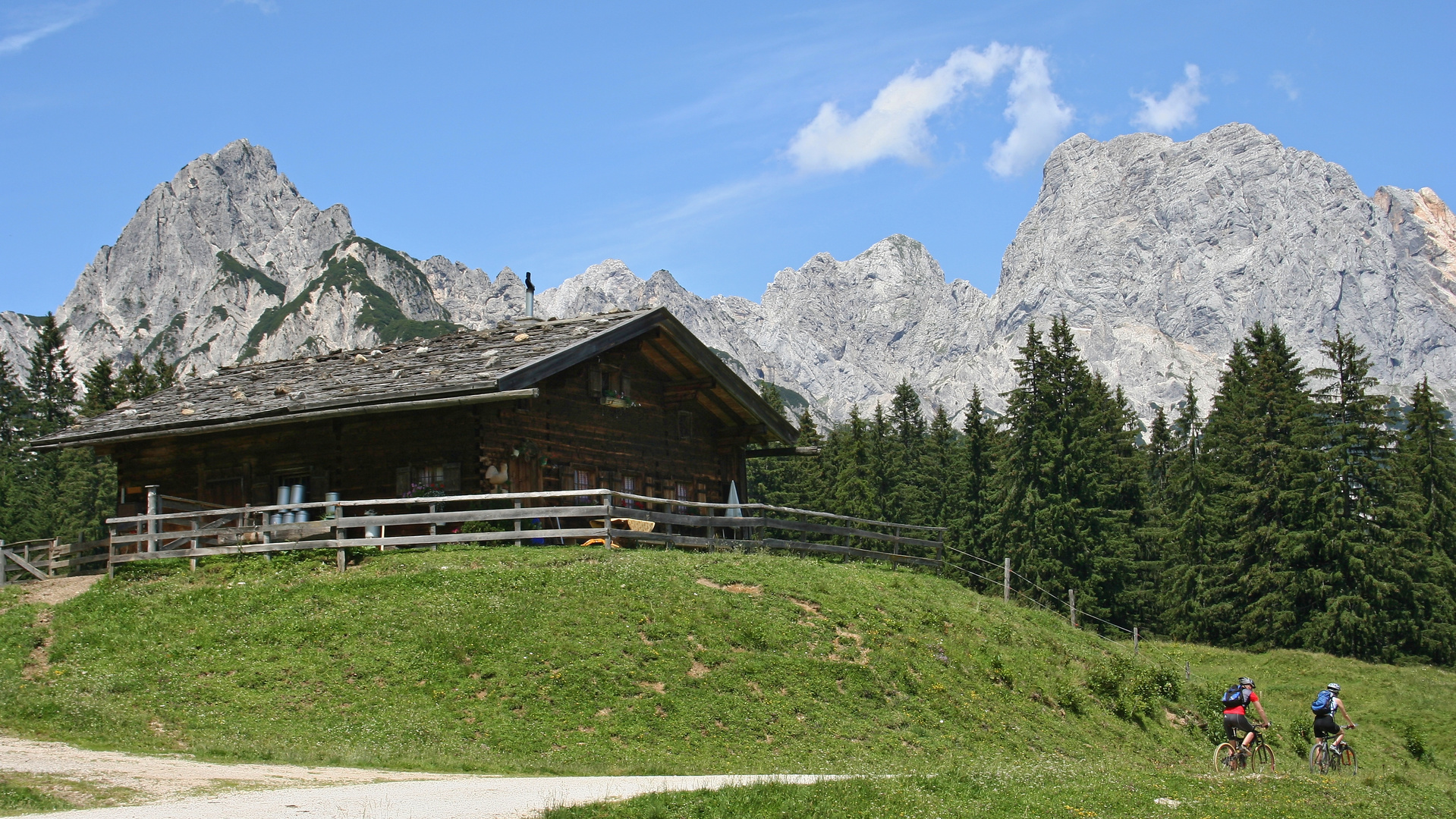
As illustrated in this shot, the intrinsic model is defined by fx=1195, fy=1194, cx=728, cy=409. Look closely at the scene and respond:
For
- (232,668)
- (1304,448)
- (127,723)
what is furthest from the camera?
(1304,448)

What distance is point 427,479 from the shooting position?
26312 mm

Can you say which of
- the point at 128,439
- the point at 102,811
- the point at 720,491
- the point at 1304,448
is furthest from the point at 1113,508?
the point at 102,811

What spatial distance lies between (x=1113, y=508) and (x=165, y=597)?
47.2 metres

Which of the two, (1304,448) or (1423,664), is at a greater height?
(1304,448)

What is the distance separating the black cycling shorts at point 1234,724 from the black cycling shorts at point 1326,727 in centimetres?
133

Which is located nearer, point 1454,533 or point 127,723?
point 127,723

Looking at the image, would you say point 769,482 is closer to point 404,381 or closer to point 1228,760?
point 404,381

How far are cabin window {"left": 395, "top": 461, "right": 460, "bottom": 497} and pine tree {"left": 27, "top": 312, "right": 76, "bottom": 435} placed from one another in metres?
73.4

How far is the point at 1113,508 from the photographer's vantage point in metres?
58.3

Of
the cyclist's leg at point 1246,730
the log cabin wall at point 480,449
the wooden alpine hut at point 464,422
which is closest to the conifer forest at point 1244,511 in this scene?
the wooden alpine hut at point 464,422

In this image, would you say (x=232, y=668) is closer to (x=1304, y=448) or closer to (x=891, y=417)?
(x=1304, y=448)

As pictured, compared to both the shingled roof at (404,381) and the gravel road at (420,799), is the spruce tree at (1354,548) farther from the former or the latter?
the gravel road at (420,799)

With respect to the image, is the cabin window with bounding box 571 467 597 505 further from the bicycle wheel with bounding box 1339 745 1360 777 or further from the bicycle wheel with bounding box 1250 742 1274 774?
the bicycle wheel with bounding box 1339 745 1360 777

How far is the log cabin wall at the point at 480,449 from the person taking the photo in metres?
26.1
